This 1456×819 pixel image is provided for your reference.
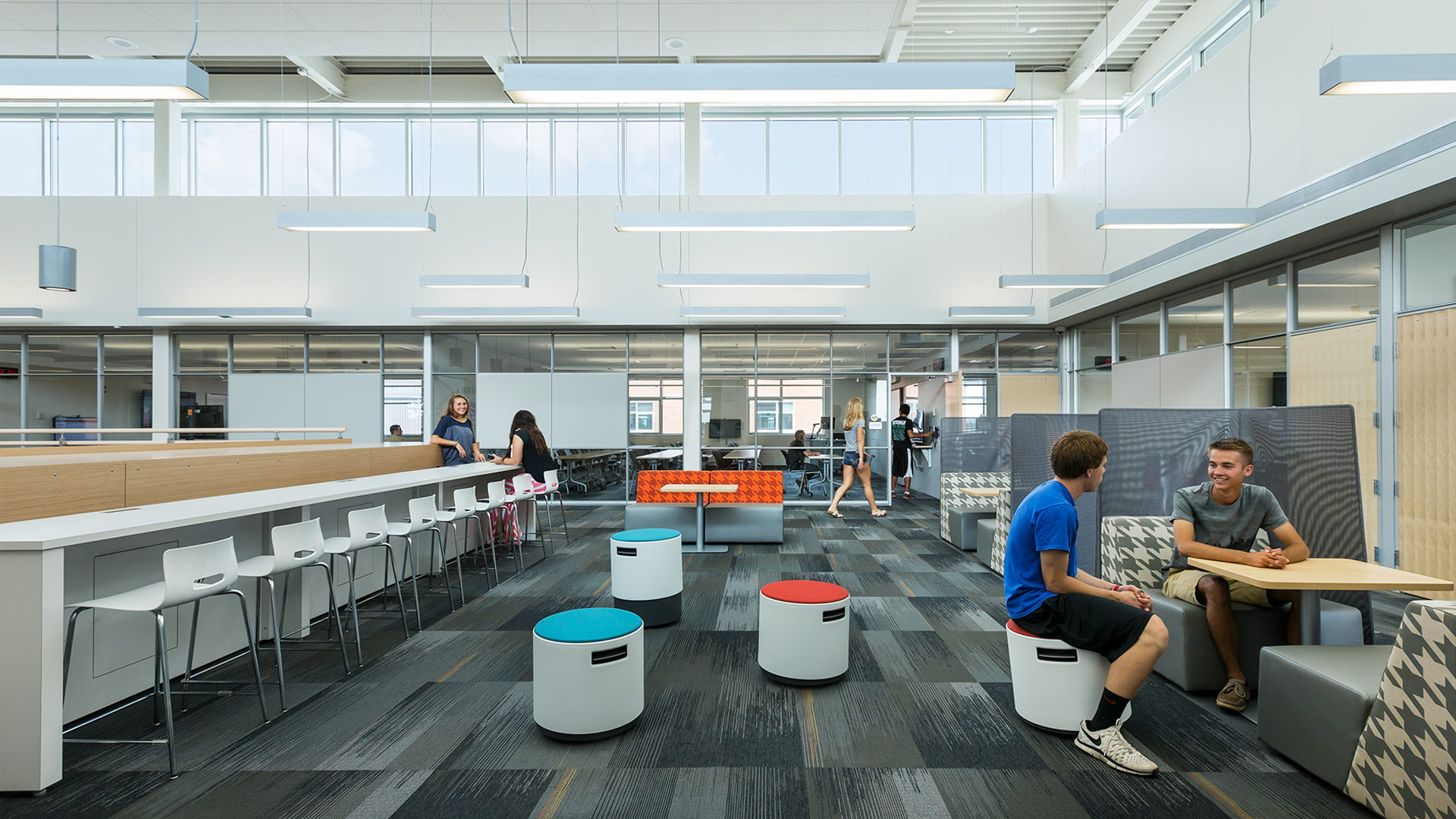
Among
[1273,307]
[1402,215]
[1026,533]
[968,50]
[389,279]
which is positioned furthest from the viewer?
[389,279]

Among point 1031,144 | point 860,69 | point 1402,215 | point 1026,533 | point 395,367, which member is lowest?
point 1026,533

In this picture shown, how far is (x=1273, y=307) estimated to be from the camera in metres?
6.05

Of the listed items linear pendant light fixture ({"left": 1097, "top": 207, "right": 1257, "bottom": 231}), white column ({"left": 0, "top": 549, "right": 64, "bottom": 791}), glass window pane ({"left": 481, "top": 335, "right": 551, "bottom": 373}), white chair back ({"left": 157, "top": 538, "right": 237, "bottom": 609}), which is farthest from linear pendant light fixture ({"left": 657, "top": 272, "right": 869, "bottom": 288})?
white column ({"left": 0, "top": 549, "right": 64, "bottom": 791})

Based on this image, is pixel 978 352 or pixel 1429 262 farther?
pixel 978 352

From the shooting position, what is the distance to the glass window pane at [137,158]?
32.4 feet

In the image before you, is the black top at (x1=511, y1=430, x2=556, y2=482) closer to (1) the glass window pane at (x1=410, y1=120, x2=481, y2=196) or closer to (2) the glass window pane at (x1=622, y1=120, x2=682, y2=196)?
(2) the glass window pane at (x1=622, y1=120, x2=682, y2=196)

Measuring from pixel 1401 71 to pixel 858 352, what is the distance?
23.3 feet

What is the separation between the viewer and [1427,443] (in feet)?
14.8

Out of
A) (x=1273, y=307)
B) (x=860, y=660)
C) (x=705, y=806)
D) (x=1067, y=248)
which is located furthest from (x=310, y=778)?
(x=1067, y=248)

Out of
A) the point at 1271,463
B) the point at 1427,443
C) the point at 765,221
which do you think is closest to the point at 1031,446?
the point at 1271,463

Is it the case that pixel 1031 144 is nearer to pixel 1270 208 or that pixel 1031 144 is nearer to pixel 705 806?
pixel 1270 208

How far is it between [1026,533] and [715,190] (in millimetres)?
8522

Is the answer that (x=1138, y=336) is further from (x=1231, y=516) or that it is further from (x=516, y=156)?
(x=516, y=156)

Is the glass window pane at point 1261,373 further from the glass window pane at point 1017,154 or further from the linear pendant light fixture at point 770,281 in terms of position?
the glass window pane at point 1017,154
